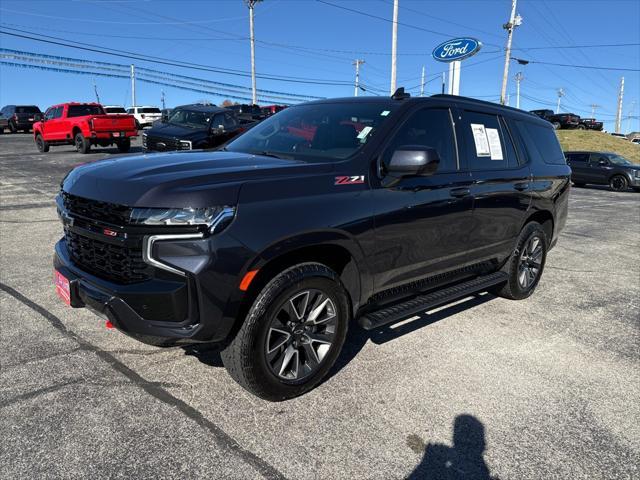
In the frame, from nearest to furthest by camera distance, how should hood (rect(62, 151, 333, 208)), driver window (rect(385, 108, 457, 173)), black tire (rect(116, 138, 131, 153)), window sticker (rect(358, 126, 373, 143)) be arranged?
1. hood (rect(62, 151, 333, 208))
2. window sticker (rect(358, 126, 373, 143))
3. driver window (rect(385, 108, 457, 173))
4. black tire (rect(116, 138, 131, 153))

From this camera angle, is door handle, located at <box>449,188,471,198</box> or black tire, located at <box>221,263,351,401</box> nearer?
black tire, located at <box>221,263,351,401</box>

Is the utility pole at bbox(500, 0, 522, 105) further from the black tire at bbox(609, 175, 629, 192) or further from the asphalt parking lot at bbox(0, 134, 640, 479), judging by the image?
the asphalt parking lot at bbox(0, 134, 640, 479)

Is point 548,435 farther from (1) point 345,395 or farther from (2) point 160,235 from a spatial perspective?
(2) point 160,235

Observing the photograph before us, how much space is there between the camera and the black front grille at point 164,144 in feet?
43.0

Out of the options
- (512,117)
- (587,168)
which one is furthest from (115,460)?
(587,168)

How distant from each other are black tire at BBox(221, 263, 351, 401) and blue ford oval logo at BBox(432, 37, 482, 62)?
22.0 m

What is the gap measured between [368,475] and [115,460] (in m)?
1.26

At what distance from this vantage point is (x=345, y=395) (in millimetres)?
3119

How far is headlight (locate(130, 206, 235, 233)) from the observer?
99.9 inches

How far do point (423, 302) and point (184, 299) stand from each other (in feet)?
6.26

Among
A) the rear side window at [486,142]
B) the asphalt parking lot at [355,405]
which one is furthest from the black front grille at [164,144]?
the rear side window at [486,142]

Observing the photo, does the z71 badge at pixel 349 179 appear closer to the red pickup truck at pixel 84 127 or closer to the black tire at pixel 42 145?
the red pickup truck at pixel 84 127

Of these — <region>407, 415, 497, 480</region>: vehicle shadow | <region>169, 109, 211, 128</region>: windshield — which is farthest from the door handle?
<region>169, 109, 211, 128</region>: windshield

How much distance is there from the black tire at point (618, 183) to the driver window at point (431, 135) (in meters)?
19.7
